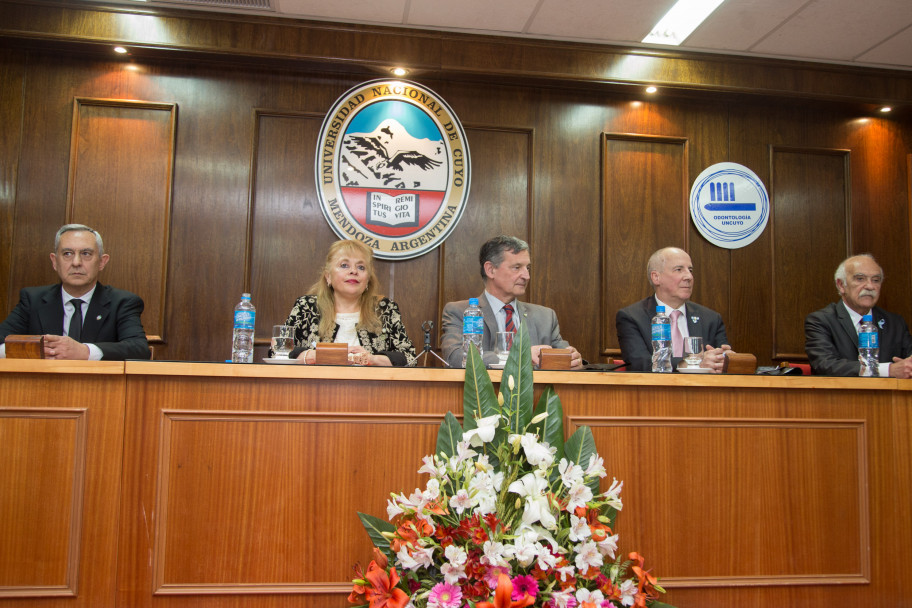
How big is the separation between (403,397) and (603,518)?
24.9 inches

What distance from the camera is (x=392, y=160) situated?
3.82 m

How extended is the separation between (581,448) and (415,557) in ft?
1.82

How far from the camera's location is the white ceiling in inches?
137

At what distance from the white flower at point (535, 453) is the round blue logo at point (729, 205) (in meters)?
2.85

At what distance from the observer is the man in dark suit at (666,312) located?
325cm

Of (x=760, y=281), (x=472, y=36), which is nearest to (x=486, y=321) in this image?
(x=472, y=36)

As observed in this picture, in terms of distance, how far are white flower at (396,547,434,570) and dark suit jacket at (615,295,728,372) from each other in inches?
70.7

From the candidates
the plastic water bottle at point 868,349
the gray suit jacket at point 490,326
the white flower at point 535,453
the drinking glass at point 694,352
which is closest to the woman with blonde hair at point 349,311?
the gray suit jacket at point 490,326

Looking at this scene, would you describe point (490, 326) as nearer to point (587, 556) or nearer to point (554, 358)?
point (554, 358)

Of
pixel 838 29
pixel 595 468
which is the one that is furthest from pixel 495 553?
pixel 838 29

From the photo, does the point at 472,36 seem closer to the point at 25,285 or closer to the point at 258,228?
the point at 258,228

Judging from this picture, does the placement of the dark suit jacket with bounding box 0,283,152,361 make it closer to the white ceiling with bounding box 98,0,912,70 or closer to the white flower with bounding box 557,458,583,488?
the white ceiling with bounding box 98,0,912,70

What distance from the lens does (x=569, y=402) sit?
1.98 meters

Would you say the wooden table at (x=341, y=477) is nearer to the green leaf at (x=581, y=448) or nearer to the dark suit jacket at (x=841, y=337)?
the green leaf at (x=581, y=448)
